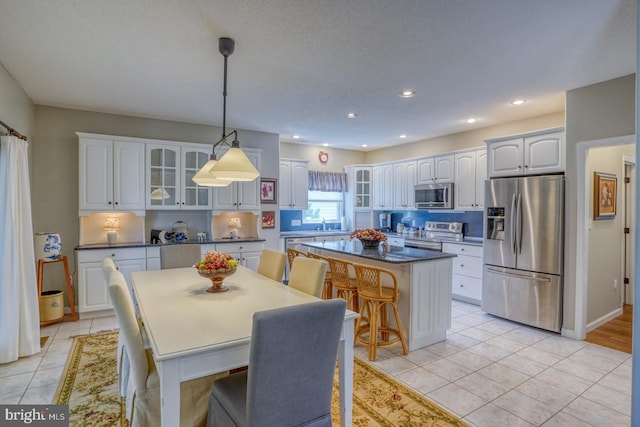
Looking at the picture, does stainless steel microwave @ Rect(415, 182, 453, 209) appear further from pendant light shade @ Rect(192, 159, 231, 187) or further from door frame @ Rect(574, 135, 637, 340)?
pendant light shade @ Rect(192, 159, 231, 187)

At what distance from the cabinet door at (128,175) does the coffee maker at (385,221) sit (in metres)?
4.52

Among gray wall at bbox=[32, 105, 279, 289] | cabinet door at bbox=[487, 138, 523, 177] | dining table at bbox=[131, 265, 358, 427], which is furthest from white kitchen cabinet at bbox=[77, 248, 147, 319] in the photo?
cabinet door at bbox=[487, 138, 523, 177]

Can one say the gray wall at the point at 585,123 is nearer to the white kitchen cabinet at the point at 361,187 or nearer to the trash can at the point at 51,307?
the white kitchen cabinet at the point at 361,187

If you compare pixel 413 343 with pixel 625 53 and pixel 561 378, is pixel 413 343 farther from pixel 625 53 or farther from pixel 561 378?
pixel 625 53

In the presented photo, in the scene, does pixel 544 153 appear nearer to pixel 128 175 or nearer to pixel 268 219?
pixel 268 219

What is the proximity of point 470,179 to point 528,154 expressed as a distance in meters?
1.15

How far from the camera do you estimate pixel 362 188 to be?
714cm

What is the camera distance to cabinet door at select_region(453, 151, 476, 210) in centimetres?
519

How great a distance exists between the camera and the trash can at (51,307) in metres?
3.86

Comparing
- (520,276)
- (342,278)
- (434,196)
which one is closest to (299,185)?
(434,196)

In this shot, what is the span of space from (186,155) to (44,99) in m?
1.69

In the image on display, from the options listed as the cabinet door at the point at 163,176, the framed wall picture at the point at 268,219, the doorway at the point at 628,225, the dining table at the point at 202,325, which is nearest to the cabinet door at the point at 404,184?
the framed wall picture at the point at 268,219

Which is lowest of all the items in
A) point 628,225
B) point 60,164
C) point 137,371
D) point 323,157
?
point 137,371

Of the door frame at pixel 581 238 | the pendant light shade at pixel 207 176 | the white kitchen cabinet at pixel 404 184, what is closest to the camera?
the pendant light shade at pixel 207 176
